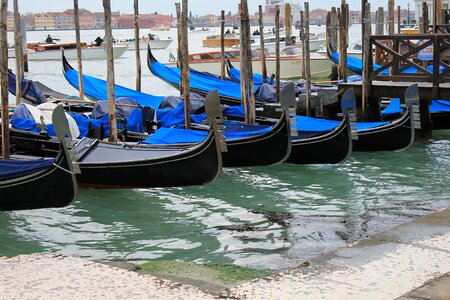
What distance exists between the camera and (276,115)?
1057 centimetres

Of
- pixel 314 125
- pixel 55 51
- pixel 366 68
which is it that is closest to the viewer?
pixel 314 125

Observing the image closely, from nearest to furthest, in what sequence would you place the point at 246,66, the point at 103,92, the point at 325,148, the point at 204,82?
the point at 325,148
the point at 246,66
the point at 103,92
the point at 204,82

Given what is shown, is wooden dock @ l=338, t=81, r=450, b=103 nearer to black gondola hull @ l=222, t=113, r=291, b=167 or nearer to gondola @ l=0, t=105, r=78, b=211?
black gondola hull @ l=222, t=113, r=291, b=167

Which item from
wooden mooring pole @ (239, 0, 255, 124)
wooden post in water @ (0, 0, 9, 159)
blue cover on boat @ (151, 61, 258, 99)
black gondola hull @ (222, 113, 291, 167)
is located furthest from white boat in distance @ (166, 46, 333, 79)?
wooden post in water @ (0, 0, 9, 159)

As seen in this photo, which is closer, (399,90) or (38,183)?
(38,183)

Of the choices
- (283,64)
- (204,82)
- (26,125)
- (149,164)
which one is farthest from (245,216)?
(283,64)

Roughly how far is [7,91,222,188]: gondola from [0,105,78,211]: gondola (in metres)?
1.08

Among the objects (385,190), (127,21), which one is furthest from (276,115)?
(127,21)

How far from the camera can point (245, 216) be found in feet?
22.8

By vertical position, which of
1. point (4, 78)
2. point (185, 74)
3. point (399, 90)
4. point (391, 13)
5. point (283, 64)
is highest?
point (391, 13)

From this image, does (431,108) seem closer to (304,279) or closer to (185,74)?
(185,74)

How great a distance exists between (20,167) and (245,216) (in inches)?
70.6

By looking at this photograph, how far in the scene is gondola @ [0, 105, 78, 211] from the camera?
649 cm

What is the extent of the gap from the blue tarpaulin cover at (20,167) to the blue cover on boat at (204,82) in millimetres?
5743
